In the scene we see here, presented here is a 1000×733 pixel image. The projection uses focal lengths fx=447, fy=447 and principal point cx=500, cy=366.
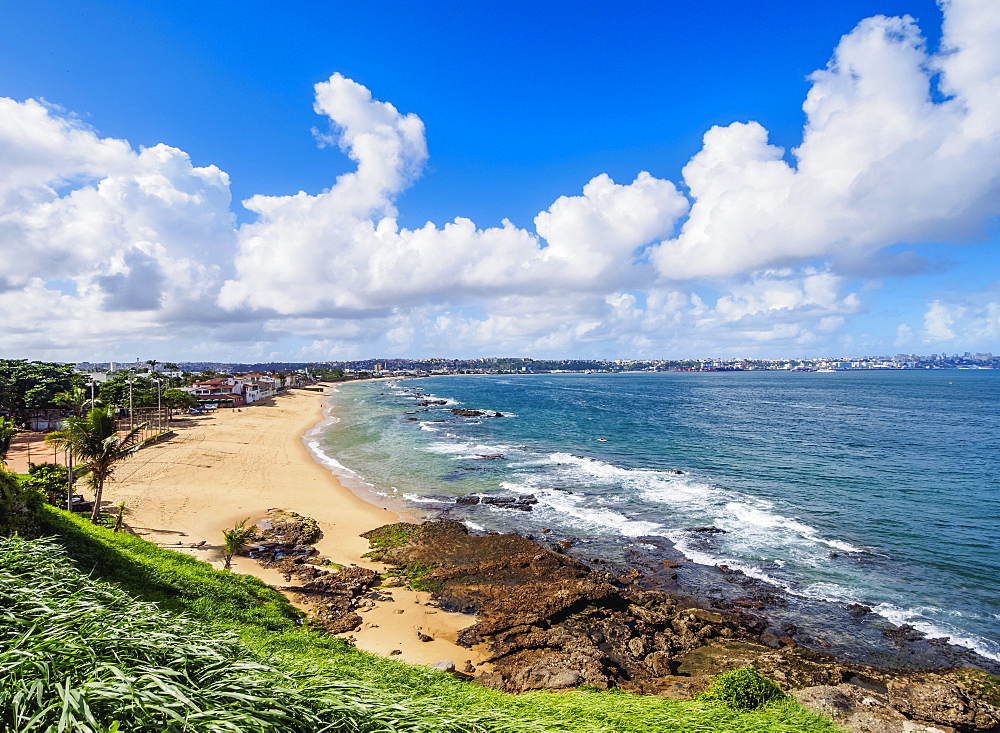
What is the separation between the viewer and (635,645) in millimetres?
16406

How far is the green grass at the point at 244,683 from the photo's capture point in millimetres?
3766

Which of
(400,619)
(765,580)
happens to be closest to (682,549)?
(765,580)

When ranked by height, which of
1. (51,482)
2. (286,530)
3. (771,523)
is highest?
(51,482)

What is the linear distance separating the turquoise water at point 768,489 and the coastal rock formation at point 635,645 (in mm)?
4532

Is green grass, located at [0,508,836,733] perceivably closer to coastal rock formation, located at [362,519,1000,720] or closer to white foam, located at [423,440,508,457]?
coastal rock formation, located at [362,519,1000,720]

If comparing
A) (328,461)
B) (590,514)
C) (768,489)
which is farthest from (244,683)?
Result: (328,461)

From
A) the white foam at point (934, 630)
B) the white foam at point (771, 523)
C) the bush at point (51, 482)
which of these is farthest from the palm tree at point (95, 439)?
the white foam at point (934, 630)

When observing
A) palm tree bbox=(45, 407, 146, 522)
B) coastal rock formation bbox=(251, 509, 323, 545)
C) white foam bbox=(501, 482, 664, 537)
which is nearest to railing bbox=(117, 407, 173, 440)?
coastal rock formation bbox=(251, 509, 323, 545)

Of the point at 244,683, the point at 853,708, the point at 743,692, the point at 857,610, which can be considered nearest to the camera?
the point at 244,683

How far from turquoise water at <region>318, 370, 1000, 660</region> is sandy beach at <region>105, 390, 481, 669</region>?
5.06 m

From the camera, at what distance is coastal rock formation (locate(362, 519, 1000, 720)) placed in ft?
43.4

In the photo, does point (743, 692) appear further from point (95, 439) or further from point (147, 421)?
point (147, 421)

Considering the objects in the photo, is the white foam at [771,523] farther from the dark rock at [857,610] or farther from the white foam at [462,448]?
the white foam at [462,448]

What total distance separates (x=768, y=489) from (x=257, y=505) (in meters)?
38.6
